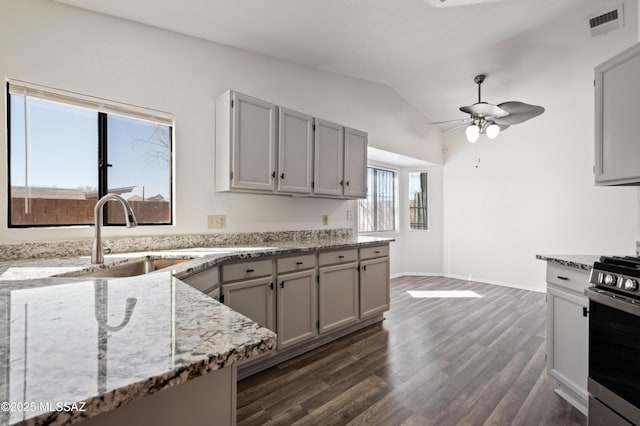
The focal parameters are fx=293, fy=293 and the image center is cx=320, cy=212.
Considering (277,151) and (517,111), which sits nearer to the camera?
(277,151)

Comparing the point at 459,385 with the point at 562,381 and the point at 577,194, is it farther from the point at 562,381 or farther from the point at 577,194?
the point at 577,194

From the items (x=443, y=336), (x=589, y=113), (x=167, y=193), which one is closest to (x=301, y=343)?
(x=443, y=336)

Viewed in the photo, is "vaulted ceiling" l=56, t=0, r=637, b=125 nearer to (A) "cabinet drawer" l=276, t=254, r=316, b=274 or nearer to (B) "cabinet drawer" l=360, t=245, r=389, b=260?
(A) "cabinet drawer" l=276, t=254, r=316, b=274

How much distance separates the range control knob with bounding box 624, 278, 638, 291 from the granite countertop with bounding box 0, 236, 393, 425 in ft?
5.52

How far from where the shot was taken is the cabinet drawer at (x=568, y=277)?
5.85 feet

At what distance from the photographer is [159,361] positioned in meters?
0.54

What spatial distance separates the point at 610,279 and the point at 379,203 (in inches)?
156

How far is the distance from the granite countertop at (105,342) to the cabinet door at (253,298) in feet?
3.34

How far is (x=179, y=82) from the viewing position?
2455mm

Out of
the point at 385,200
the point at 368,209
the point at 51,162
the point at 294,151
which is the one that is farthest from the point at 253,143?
the point at 385,200

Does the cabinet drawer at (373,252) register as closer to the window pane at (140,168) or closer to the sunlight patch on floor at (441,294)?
the sunlight patch on floor at (441,294)

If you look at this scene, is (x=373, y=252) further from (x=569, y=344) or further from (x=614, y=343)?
(x=614, y=343)

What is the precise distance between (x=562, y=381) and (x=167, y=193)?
10.5ft

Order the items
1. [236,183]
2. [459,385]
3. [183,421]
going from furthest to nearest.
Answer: [236,183] → [459,385] → [183,421]
